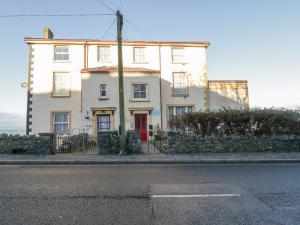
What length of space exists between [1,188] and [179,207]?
466cm

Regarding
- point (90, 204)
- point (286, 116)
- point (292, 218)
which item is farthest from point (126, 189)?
point (286, 116)

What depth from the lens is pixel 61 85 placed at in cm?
2473

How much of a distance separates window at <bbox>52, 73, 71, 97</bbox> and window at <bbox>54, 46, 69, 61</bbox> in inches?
66.9

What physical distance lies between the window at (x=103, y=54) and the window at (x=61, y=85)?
365 centimetres

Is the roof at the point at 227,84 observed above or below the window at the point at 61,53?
below

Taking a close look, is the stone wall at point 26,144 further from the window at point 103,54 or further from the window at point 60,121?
Answer: the window at point 103,54

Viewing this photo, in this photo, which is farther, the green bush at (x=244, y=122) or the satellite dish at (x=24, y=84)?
the satellite dish at (x=24, y=84)

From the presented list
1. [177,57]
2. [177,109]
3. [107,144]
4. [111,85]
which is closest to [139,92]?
[111,85]

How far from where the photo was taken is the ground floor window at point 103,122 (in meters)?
23.5

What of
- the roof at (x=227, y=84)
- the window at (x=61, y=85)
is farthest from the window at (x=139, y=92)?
the roof at (x=227, y=84)

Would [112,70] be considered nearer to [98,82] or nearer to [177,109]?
[98,82]

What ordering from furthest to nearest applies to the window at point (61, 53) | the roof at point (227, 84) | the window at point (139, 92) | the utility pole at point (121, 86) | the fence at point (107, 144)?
1. the roof at point (227, 84)
2. the window at point (61, 53)
3. the window at point (139, 92)
4. the fence at point (107, 144)
5. the utility pole at point (121, 86)

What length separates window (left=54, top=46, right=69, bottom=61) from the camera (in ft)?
82.7

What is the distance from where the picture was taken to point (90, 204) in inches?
204
